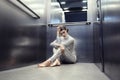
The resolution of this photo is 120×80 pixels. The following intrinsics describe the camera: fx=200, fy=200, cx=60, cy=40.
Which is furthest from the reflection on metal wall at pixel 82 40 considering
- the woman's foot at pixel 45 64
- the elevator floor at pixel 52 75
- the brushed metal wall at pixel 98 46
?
the elevator floor at pixel 52 75

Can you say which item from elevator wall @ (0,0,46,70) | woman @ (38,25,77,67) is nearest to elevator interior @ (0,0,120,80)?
elevator wall @ (0,0,46,70)

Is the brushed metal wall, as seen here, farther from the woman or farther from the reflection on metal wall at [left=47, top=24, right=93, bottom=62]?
the reflection on metal wall at [left=47, top=24, right=93, bottom=62]

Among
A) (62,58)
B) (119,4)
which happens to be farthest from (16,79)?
(62,58)

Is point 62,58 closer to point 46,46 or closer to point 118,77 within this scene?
point 46,46

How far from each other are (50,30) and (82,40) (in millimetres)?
881

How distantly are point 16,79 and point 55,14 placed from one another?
353cm

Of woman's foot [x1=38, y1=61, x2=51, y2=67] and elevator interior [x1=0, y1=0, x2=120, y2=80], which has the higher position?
elevator interior [x1=0, y1=0, x2=120, y2=80]

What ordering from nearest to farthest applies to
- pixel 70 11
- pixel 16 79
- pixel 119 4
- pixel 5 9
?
pixel 119 4
pixel 16 79
pixel 5 9
pixel 70 11

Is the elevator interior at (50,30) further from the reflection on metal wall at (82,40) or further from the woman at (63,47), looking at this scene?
the woman at (63,47)

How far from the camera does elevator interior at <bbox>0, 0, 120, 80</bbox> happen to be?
269 cm

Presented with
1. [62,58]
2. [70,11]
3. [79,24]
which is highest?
[70,11]

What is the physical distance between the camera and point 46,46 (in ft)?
17.1

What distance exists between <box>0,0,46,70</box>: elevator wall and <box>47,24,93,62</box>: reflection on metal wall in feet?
3.04

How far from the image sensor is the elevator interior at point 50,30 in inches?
106
